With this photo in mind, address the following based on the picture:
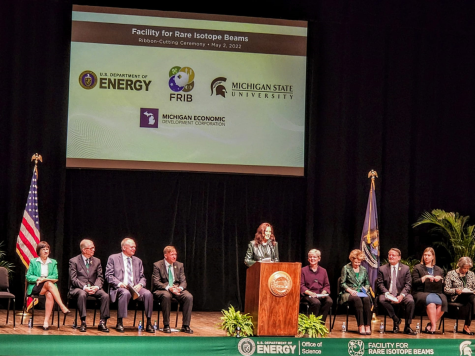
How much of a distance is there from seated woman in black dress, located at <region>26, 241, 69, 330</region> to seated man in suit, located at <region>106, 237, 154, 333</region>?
1.73 ft

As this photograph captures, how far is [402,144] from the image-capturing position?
943 cm

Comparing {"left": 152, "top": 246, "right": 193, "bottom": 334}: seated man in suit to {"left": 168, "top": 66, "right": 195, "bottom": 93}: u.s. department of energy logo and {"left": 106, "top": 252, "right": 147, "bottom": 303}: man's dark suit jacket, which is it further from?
{"left": 168, "top": 66, "right": 195, "bottom": 93}: u.s. department of energy logo

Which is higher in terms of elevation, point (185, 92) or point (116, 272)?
point (185, 92)

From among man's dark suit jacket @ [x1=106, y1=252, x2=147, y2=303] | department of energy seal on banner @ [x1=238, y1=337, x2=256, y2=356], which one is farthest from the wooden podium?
man's dark suit jacket @ [x1=106, y1=252, x2=147, y2=303]

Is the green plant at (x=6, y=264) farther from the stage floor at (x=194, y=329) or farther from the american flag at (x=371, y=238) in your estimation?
the american flag at (x=371, y=238)

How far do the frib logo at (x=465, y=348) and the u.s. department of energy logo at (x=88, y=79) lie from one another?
511cm

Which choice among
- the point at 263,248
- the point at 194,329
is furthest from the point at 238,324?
the point at 263,248

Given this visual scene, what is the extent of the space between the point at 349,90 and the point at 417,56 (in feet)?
3.51

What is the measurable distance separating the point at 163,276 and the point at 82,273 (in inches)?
32.2

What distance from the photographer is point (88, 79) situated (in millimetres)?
8570

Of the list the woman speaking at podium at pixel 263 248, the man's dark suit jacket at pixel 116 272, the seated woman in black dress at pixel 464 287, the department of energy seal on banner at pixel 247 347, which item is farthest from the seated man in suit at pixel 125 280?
the seated woman in black dress at pixel 464 287

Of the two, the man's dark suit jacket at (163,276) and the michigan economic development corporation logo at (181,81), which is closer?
the man's dark suit jacket at (163,276)

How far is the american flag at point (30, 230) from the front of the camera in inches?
314

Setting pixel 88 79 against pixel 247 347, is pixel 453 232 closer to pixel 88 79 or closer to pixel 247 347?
pixel 247 347
